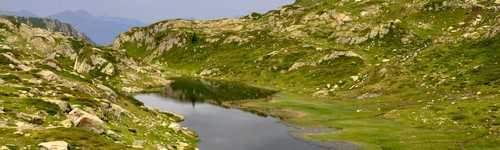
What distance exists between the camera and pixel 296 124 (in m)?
111

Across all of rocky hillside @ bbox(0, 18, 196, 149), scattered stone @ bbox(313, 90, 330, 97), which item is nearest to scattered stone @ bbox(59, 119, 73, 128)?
rocky hillside @ bbox(0, 18, 196, 149)

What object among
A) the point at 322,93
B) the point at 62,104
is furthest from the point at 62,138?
the point at 322,93

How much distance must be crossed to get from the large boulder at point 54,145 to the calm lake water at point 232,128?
97.0ft

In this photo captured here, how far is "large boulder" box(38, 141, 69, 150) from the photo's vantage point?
52344mm

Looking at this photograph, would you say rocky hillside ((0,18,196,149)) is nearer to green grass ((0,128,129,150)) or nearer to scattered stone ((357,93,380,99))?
green grass ((0,128,129,150))

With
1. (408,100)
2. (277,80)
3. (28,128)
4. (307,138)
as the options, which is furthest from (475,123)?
(277,80)

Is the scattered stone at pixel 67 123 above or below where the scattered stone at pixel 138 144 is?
above

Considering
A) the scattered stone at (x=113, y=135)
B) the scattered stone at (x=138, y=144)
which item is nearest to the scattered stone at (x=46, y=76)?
the scattered stone at (x=113, y=135)

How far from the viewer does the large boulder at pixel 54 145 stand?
5234 centimetres

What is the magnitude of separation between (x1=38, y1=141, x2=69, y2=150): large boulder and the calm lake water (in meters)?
29.6

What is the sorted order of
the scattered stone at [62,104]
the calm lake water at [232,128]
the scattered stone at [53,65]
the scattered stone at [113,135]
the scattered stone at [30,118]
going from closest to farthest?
the scattered stone at [113,135]
the scattered stone at [30,118]
the scattered stone at [62,104]
the calm lake water at [232,128]
the scattered stone at [53,65]

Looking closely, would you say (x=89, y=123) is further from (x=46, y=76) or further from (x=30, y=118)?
(x=46, y=76)

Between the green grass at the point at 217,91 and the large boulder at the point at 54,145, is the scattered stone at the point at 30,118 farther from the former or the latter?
the green grass at the point at 217,91

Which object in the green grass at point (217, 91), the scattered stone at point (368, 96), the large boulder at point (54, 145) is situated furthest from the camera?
the green grass at point (217, 91)
